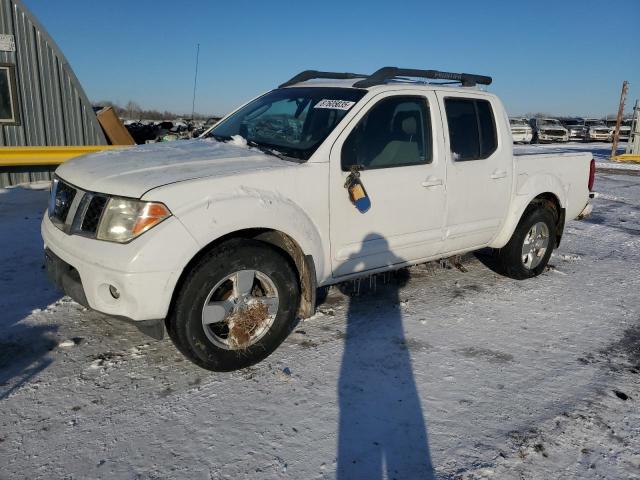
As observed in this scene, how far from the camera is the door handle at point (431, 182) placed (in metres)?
4.07

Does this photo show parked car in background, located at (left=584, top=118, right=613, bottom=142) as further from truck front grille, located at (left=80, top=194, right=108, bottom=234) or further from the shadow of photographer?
truck front grille, located at (left=80, top=194, right=108, bottom=234)

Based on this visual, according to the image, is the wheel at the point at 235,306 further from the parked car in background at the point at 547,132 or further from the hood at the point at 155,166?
the parked car in background at the point at 547,132

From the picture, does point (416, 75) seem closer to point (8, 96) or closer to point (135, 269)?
point (135, 269)

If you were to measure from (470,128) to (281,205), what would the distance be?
2.15 meters

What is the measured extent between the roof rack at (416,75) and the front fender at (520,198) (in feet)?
3.30

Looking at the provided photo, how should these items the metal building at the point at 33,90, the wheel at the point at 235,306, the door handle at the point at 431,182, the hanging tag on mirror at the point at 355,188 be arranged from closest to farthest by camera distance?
the wheel at the point at 235,306 → the hanging tag on mirror at the point at 355,188 → the door handle at the point at 431,182 → the metal building at the point at 33,90

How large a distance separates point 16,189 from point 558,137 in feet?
93.0

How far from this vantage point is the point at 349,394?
3.09m

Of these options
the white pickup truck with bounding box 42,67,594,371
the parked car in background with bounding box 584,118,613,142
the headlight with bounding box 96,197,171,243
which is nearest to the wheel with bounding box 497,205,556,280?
the white pickup truck with bounding box 42,67,594,371

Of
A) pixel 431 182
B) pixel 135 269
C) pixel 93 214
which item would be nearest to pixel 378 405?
pixel 135 269

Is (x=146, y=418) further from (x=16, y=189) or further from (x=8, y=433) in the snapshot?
(x=16, y=189)

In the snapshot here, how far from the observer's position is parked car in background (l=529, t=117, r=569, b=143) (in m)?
29.2

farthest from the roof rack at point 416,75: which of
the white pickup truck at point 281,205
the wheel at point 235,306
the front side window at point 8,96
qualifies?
the front side window at point 8,96

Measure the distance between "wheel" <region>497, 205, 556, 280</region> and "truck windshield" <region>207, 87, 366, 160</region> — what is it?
7.53 feet
